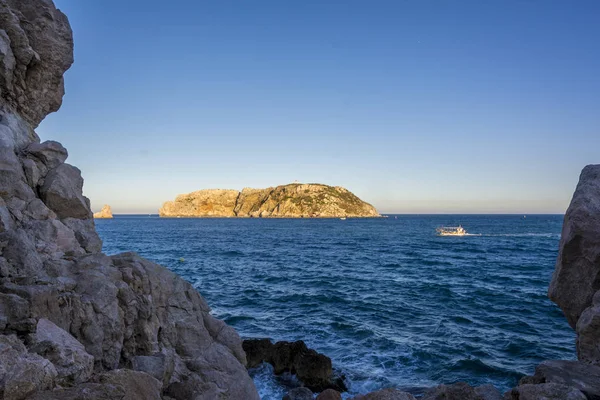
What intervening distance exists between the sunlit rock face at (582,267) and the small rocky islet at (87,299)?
1.2 inches

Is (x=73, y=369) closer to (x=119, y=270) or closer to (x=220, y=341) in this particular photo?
(x=119, y=270)

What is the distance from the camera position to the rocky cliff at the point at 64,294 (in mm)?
7148

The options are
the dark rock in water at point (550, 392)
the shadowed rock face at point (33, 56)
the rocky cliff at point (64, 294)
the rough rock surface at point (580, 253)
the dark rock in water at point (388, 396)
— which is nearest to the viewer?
the rocky cliff at point (64, 294)

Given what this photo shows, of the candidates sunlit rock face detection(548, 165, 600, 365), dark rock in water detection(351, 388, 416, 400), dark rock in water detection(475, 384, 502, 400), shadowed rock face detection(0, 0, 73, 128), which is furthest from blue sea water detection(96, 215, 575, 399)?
shadowed rock face detection(0, 0, 73, 128)

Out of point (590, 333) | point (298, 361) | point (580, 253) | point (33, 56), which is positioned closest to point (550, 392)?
point (590, 333)

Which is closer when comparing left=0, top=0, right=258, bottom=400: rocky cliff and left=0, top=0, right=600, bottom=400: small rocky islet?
left=0, top=0, right=258, bottom=400: rocky cliff

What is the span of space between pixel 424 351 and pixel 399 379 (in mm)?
3486

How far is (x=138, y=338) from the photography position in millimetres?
10516

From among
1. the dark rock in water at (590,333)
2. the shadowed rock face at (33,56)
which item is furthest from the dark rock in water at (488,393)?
the shadowed rock face at (33,56)

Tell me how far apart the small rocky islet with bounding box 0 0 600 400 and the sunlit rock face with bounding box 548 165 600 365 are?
0.03m

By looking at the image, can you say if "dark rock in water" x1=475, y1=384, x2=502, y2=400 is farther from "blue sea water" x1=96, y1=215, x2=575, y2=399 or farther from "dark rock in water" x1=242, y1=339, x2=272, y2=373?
"dark rock in water" x1=242, y1=339, x2=272, y2=373

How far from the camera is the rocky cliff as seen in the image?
715 centimetres

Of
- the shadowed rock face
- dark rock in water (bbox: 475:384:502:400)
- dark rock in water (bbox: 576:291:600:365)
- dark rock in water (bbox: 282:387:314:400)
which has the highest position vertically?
the shadowed rock face

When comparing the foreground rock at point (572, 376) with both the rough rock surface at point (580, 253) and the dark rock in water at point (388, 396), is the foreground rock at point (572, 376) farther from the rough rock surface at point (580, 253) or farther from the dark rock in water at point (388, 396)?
the dark rock in water at point (388, 396)
